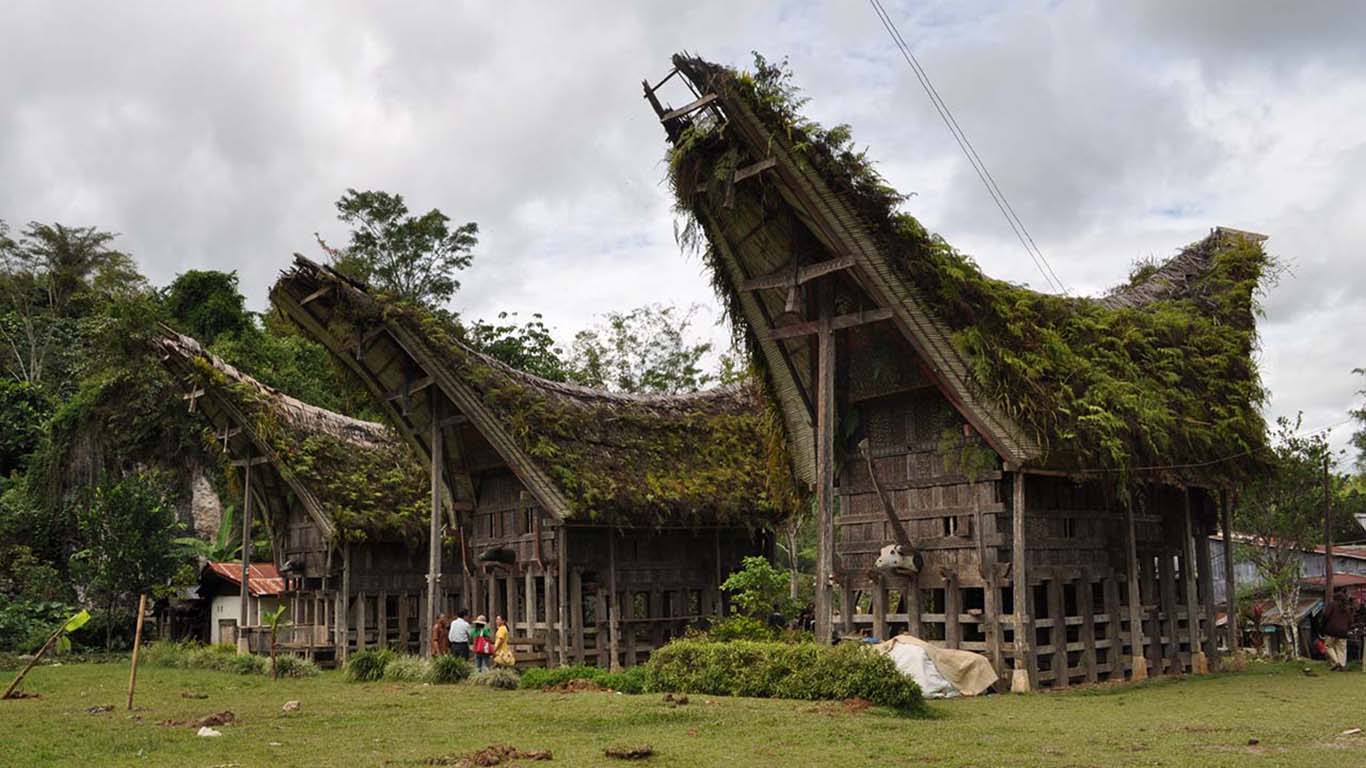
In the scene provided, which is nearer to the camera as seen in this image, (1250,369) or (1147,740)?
(1147,740)

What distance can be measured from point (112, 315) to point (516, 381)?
23055 mm

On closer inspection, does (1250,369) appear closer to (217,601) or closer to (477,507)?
(477,507)

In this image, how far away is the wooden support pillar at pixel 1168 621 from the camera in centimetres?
2047

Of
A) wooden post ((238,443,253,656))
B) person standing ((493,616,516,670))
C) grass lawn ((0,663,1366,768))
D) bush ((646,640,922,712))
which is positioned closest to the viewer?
grass lawn ((0,663,1366,768))

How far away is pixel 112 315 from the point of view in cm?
4016

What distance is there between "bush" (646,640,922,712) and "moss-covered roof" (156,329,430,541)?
11.6m

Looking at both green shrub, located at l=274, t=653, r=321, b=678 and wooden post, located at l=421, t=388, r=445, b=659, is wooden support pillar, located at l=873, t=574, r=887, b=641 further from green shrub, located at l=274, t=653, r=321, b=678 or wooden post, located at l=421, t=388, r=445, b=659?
green shrub, located at l=274, t=653, r=321, b=678

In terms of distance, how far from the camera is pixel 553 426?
74.4 ft

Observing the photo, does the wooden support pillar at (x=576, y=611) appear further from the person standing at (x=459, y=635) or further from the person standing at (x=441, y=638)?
the person standing at (x=441, y=638)

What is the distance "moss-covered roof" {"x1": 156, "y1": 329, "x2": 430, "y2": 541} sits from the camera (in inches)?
1032

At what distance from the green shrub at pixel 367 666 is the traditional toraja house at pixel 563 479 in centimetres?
159

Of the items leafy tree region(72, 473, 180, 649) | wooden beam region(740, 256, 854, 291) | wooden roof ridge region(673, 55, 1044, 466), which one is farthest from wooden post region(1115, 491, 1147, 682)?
leafy tree region(72, 473, 180, 649)

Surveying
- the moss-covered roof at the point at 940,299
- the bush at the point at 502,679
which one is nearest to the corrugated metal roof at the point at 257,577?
the bush at the point at 502,679

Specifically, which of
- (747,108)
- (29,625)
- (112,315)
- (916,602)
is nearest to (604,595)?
(916,602)
